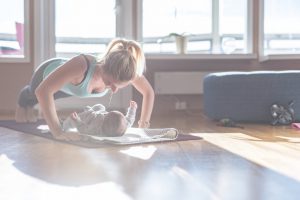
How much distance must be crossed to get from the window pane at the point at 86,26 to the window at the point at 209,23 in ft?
1.61

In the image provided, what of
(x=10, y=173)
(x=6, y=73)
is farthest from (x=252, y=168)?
(x=6, y=73)

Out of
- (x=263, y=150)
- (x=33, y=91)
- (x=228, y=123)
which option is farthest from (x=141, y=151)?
(x=228, y=123)

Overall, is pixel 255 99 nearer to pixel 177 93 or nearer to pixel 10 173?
pixel 177 93

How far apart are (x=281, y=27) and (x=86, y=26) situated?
1.86m

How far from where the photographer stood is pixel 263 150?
2.16 meters

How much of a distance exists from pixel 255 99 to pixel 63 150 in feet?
6.08

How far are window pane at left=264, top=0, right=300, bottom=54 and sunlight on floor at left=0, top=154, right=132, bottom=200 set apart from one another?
3568 millimetres

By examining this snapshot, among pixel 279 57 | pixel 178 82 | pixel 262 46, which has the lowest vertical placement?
pixel 178 82

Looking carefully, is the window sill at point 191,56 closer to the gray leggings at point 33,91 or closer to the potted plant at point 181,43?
the potted plant at point 181,43

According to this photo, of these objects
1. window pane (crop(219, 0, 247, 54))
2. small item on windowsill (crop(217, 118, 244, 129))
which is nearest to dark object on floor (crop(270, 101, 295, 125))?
small item on windowsill (crop(217, 118, 244, 129))

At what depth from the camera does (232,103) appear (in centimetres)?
360

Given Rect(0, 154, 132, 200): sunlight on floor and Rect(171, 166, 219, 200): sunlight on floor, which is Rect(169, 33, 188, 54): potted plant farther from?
Rect(0, 154, 132, 200): sunlight on floor

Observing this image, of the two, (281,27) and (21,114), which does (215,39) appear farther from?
(21,114)

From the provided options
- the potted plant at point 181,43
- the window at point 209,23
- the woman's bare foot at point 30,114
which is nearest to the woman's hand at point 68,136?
the woman's bare foot at point 30,114
